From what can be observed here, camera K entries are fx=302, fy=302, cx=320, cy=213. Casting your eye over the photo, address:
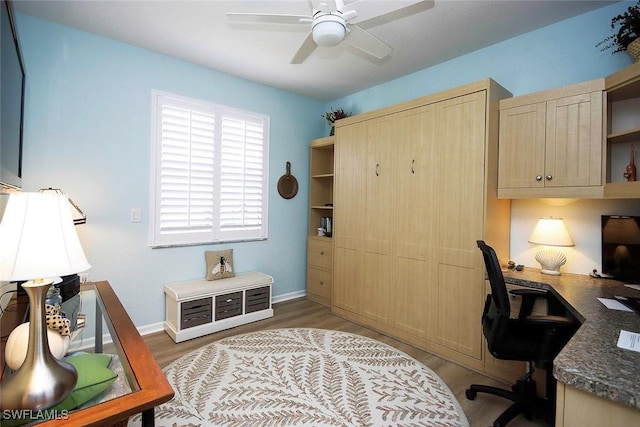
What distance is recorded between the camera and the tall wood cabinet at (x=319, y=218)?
12.9 feet

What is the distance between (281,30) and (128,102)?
1590 millimetres

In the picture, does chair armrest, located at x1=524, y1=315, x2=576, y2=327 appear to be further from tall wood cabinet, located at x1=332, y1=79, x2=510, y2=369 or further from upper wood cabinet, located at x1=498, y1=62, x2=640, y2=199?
upper wood cabinet, located at x1=498, y1=62, x2=640, y2=199

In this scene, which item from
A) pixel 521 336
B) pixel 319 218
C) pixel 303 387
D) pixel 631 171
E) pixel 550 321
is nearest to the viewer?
pixel 550 321

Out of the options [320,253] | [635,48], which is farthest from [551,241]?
[320,253]

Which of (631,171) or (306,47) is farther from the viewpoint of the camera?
(306,47)

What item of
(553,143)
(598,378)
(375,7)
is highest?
(375,7)

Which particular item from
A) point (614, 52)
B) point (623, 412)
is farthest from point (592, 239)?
point (623, 412)

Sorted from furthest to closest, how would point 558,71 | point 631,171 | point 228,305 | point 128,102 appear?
1. point 228,305
2. point 128,102
3. point 558,71
4. point 631,171

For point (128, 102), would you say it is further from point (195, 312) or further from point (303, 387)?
point (303, 387)

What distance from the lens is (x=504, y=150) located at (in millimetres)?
2402

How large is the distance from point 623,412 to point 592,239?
186cm

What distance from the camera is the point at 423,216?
2.74 metres

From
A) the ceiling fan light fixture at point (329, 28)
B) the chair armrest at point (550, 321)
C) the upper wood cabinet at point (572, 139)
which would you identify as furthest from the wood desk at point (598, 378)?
the ceiling fan light fixture at point (329, 28)

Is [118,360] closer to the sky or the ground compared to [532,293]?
closer to the ground
